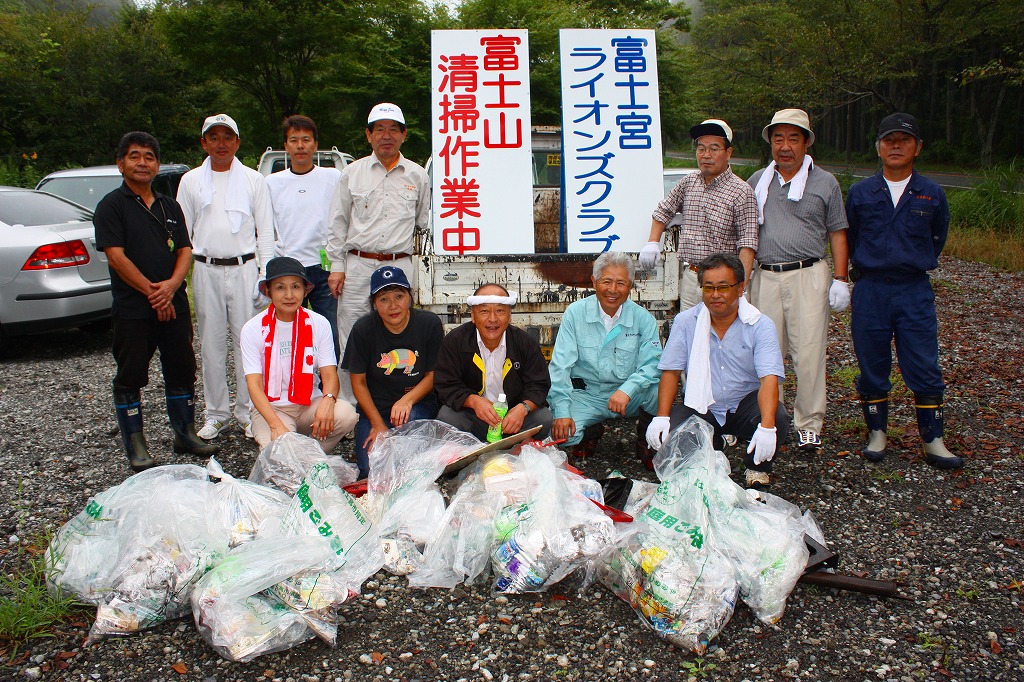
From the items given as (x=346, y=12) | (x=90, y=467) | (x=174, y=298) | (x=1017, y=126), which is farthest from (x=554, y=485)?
(x=1017, y=126)

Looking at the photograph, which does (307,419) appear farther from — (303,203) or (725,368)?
(725,368)

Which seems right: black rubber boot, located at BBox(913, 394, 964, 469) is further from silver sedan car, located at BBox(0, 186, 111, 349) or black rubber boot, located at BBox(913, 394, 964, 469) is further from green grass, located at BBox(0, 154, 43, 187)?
green grass, located at BBox(0, 154, 43, 187)

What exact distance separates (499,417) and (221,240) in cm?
199

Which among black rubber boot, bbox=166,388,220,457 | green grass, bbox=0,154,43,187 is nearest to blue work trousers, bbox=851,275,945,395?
black rubber boot, bbox=166,388,220,457

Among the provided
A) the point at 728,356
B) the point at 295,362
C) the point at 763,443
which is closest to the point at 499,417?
the point at 295,362

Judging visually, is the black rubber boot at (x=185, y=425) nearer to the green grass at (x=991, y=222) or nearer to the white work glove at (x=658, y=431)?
the white work glove at (x=658, y=431)

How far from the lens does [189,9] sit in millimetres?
19375

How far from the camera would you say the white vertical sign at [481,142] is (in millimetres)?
5043

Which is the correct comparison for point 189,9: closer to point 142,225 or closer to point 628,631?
point 142,225

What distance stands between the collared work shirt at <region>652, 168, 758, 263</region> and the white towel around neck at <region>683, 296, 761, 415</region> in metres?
0.65

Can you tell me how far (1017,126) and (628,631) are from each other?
28798mm

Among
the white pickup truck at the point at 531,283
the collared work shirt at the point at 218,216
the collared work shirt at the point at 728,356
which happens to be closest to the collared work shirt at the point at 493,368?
the white pickup truck at the point at 531,283

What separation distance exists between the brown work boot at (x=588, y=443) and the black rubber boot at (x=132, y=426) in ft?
8.00

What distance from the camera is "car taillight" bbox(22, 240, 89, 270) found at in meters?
6.37
